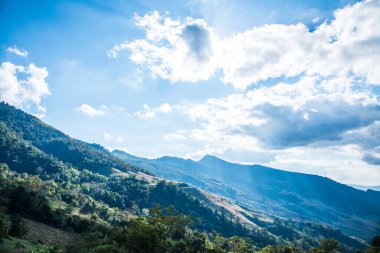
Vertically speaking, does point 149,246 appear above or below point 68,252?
above

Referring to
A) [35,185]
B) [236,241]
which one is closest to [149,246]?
[236,241]

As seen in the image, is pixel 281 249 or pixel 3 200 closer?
pixel 3 200

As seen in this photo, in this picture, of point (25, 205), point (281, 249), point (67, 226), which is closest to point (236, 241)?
point (281, 249)

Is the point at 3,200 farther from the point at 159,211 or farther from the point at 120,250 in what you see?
the point at 120,250

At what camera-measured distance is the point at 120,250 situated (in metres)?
35.2

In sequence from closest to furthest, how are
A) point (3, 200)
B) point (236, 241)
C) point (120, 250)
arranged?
1. point (120, 250)
2. point (3, 200)
3. point (236, 241)

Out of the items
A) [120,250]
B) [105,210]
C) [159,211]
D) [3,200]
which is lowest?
[105,210]

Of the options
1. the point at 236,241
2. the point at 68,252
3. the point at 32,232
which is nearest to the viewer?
the point at 68,252

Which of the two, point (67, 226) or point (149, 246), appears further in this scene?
point (67, 226)

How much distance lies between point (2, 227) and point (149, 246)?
81.9 feet

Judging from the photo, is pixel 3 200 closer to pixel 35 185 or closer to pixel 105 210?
pixel 105 210

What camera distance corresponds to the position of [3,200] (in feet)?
288

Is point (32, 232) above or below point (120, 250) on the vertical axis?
below

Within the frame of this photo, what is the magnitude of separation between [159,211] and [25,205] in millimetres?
70289
